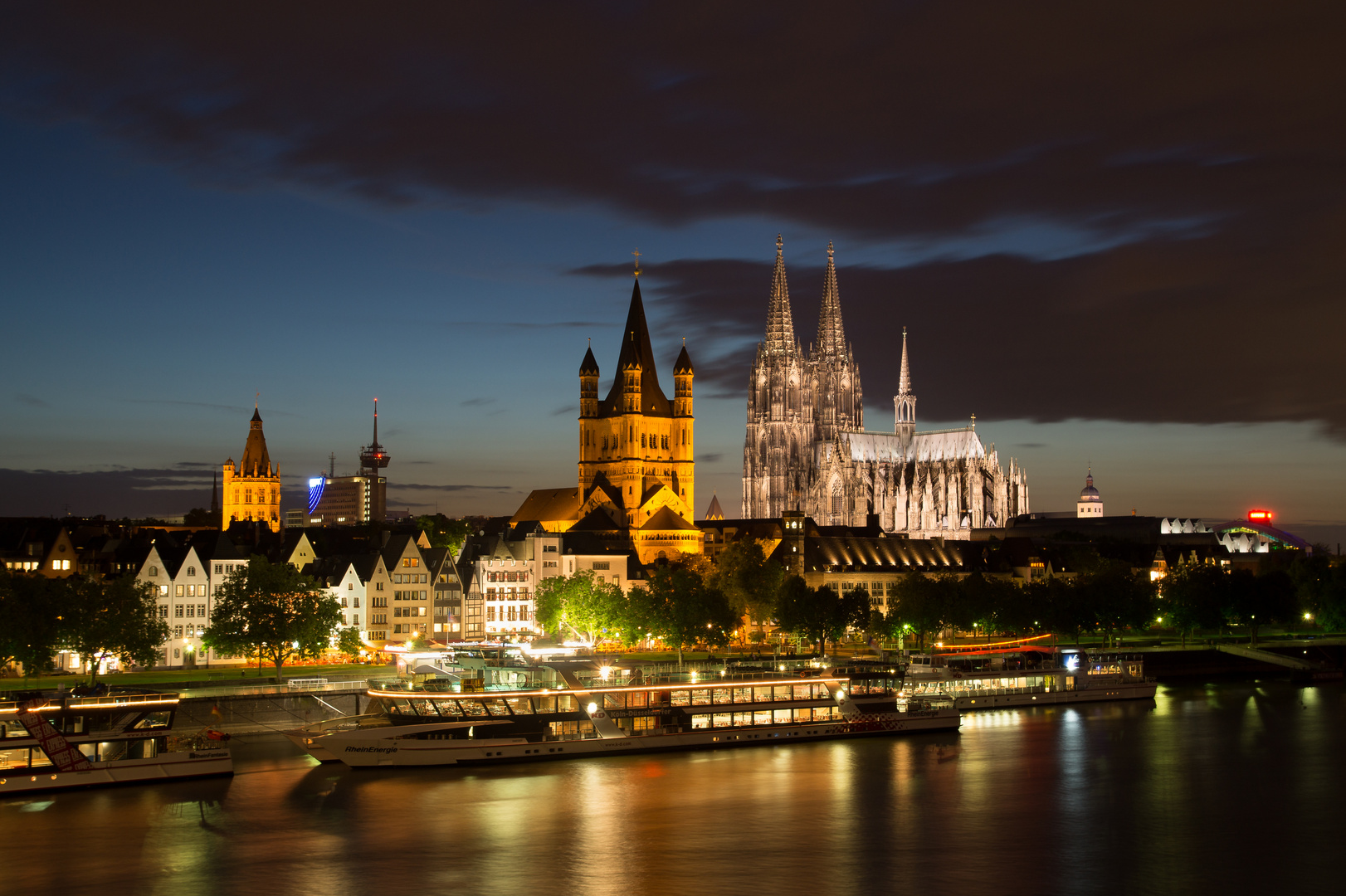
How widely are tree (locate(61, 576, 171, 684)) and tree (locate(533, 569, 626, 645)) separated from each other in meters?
36.2

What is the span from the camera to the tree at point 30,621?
7400 centimetres

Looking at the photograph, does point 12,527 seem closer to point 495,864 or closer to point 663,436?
point 663,436

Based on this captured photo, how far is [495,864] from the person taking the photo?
46.4m

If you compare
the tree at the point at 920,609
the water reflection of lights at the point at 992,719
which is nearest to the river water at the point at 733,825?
the water reflection of lights at the point at 992,719

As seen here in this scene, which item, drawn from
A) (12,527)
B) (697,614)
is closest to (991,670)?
(697,614)

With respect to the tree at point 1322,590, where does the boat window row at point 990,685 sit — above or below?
below

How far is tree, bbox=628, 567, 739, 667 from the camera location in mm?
108000

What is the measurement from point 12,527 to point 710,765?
83.3 meters

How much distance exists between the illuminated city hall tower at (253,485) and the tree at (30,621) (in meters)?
89.1

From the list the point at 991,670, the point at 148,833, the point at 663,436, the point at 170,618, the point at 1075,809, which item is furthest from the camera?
the point at 663,436

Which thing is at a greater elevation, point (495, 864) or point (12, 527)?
point (12, 527)

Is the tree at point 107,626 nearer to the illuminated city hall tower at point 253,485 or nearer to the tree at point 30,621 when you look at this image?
the tree at point 30,621

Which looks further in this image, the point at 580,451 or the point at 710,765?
the point at 580,451

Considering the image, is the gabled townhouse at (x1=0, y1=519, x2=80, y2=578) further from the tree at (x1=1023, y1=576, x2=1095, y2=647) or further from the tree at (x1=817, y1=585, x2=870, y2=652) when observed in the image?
the tree at (x1=1023, y1=576, x2=1095, y2=647)
